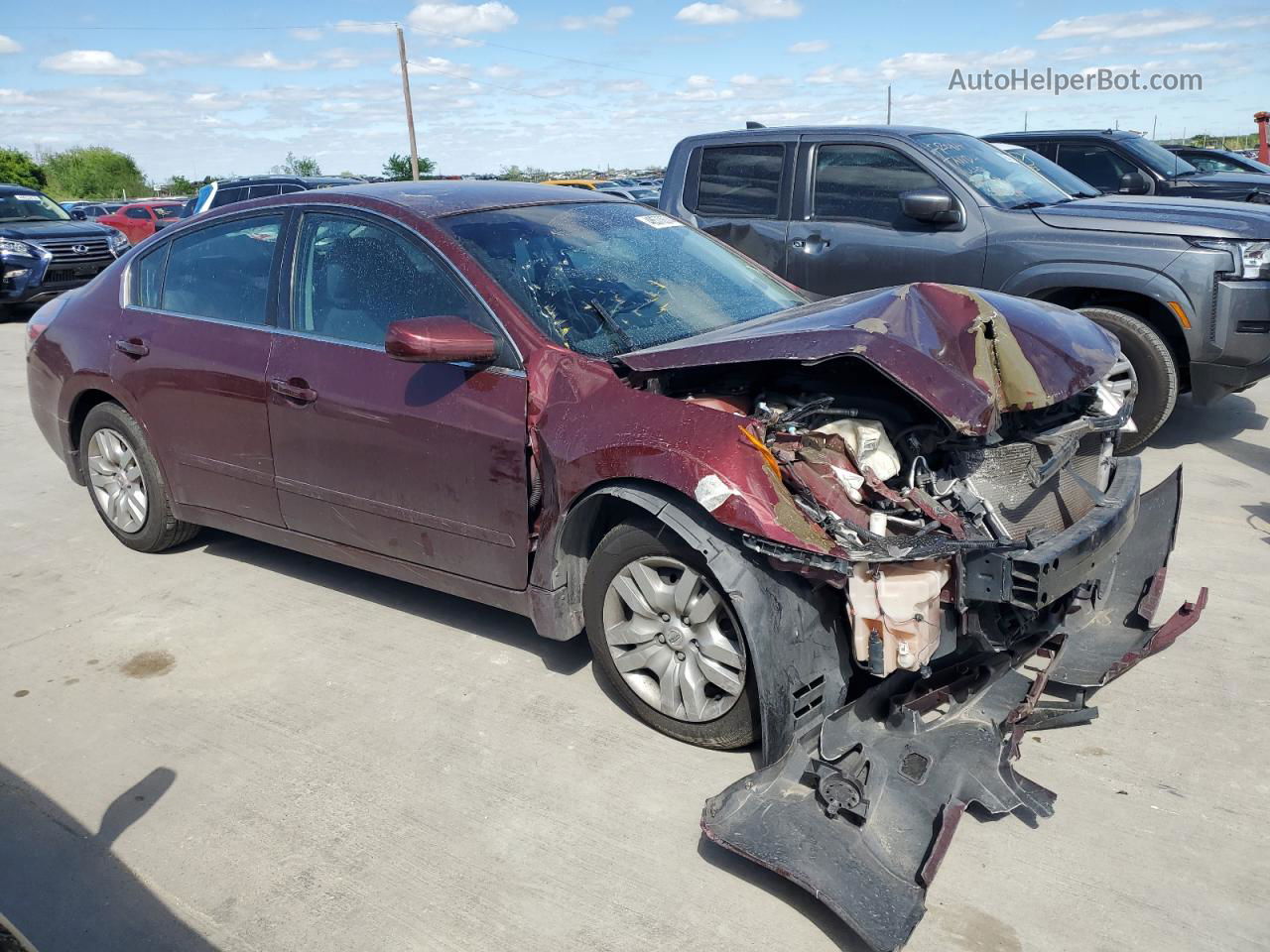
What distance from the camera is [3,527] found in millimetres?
5906

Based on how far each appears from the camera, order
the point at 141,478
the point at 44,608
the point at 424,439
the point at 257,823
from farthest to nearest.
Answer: the point at 141,478
the point at 44,608
the point at 424,439
the point at 257,823

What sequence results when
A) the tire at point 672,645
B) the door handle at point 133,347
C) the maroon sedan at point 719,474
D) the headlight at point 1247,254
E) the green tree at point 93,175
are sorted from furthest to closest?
the green tree at point 93,175
the headlight at point 1247,254
the door handle at point 133,347
the tire at point 672,645
the maroon sedan at point 719,474

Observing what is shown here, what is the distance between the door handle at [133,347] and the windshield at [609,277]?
1.81 m

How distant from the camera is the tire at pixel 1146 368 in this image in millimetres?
6184

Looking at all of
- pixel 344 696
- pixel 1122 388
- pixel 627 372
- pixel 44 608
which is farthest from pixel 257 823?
pixel 1122 388

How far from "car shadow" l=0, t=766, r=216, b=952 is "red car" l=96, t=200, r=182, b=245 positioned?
20.8m

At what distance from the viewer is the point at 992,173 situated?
6.93 meters

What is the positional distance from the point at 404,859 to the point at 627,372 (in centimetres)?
166

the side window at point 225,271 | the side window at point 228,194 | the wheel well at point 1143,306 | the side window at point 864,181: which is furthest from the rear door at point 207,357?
the side window at point 228,194

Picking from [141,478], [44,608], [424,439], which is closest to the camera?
[424,439]

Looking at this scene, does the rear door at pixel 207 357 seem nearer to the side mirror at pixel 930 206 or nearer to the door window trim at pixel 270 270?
the door window trim at pixel 270 270

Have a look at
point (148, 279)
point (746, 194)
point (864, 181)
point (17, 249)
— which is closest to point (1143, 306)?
point (864, 181)

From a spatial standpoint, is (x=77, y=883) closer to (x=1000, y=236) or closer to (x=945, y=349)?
(x=945, y=349)

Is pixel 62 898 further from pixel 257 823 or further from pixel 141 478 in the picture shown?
pixel 141 478
